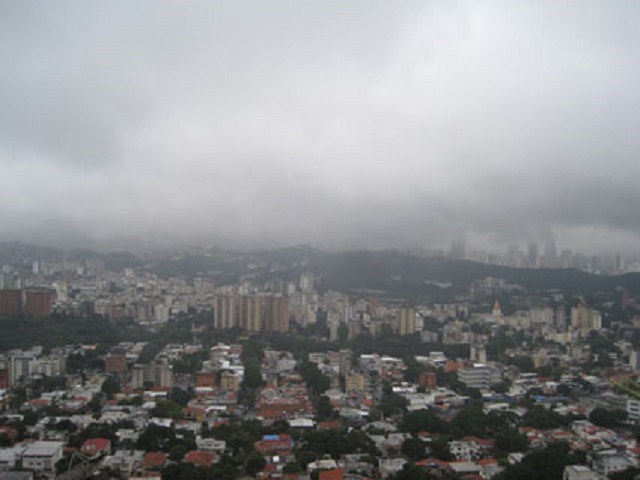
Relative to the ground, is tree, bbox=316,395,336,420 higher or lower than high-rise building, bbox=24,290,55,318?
lower

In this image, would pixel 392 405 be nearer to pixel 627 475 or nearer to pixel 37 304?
pixel 627 475

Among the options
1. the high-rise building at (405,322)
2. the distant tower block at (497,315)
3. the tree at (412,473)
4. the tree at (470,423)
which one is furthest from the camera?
the distant tower block at (497,315)

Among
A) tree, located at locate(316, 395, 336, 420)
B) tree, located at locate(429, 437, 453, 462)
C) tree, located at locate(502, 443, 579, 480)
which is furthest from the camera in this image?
tree, located at locate(316, 395, 336, 420)

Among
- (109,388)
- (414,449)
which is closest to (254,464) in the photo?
(414,449)

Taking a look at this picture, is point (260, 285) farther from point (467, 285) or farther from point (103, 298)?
point (467, 285)

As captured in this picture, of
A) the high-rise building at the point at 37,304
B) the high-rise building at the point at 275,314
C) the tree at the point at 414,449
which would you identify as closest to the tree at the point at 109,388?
the tree at the point at 414,449

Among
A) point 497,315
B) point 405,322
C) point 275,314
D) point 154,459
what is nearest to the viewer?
point 154,459

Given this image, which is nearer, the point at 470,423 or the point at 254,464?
the point at 254,464

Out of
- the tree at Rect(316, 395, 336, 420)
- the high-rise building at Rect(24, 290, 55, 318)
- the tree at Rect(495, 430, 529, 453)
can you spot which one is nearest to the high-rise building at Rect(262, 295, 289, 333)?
the high-rise building at Rect(24, 290, 55, 318)

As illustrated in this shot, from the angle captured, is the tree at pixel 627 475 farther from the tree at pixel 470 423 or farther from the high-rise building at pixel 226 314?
the high-rise building at pixel 226 314

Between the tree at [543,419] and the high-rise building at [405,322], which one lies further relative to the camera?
the high-rise building at [405,322]

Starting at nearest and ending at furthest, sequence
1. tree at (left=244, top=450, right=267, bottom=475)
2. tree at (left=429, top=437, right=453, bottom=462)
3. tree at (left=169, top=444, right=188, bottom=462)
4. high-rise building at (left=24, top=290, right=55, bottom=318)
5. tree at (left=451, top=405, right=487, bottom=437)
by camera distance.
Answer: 1. tree at (left=244, top=450, right=267, bottom=475)
2. tree at (left=169, top=444, right=188, bottom=462)
3. tree at (left=429, top=437, right=453, bottom=462)
4. tree at (left=451, top=405, right=487, bottom=437)
5. high-rise building at (left=24, top=290, right=55, bottom=318)

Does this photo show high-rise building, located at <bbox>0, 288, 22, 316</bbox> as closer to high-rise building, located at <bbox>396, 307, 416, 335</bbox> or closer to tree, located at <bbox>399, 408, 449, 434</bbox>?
high-rise building, located at <bbox>396, 307, 416, 335</bbox>
